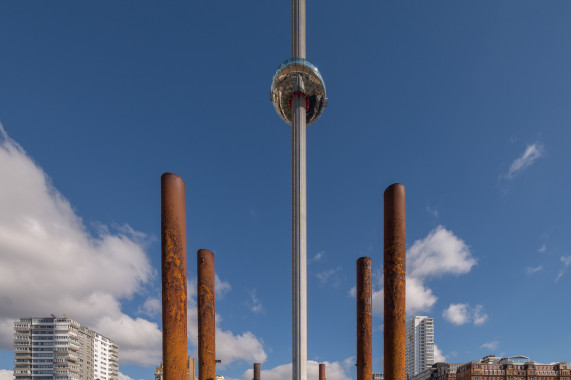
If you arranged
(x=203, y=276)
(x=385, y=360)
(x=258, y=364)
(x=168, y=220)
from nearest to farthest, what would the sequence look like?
(x=168, y=220) < (x=385, y=360) < (x=203, y=276) < (x=258, y=364)

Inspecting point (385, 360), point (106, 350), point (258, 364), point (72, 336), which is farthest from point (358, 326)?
point (106, 350)

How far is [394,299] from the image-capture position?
302 inches

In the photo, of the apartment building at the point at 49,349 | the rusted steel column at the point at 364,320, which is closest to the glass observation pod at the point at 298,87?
the rusted steel column at the point at 364,320

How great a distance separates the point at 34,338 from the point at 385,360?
5469 inches

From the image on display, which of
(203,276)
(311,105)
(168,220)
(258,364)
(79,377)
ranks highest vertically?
(311,105)

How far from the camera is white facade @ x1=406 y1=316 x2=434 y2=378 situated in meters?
163

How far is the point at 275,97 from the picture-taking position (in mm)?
29469

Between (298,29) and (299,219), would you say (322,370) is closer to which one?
(299,219)

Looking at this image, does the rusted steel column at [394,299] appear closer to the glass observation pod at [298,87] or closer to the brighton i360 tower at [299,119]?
the brighton i360 tower at [299,119]

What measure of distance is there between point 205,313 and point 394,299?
5.19 meters

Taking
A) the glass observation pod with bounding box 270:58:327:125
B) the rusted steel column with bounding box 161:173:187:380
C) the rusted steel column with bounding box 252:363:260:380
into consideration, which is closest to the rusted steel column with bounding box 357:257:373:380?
the rusted steel column with bounding box 161:173:187:380

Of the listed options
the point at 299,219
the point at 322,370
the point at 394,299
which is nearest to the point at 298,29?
the point at 299,219

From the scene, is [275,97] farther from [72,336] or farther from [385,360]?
[72,336]

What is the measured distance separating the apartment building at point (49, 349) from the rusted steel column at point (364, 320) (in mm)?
129589
